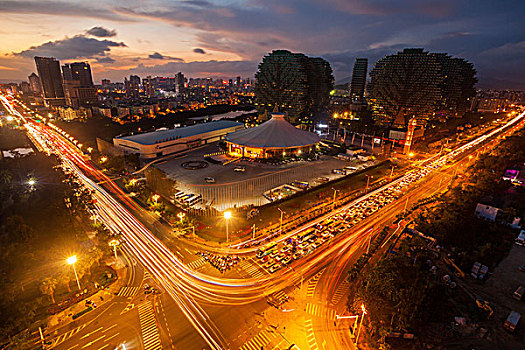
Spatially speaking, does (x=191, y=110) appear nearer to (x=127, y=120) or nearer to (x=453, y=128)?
(x=127, y=120)

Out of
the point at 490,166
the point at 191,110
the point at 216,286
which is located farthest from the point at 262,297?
the point at 191,110

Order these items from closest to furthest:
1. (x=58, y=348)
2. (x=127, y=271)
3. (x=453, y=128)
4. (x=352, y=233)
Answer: (x=58, y=348) < (x=127, y=271) < (x=352, y=233) < (x=453, y=128)

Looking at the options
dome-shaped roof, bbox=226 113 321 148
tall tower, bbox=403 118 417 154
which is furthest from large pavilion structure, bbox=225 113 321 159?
tall tower, bbox=403 118 417 154

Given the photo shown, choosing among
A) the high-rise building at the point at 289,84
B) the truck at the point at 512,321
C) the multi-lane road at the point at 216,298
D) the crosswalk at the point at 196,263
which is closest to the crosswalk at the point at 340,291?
A: the multi-lane road at the point at 216,298

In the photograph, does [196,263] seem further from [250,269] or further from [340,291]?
[340,291]

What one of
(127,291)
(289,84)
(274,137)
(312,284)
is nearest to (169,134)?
(274,137)

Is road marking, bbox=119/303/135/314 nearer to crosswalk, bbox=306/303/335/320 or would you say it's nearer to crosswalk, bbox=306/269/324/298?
crosswalk, bbox=306/303/335/320

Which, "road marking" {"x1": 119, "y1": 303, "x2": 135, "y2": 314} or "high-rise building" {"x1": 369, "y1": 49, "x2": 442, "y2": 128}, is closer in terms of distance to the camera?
"road marking" {"x1": 119, "y1": 303, "x2": 135, "y2": 314}
